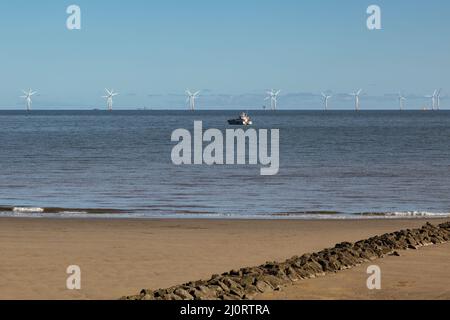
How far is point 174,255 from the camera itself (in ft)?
58.8

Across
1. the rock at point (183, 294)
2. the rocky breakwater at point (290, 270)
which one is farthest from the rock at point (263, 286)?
the rock at point (183, 294)

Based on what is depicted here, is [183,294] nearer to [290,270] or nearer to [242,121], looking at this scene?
[290,270]

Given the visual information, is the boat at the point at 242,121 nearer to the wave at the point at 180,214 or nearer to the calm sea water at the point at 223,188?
the calm sea water at the point at 223,188

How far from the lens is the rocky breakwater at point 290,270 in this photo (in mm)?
12984

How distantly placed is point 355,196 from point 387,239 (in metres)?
16.9

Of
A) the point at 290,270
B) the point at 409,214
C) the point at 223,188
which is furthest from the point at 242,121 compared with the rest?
the point at 290,270

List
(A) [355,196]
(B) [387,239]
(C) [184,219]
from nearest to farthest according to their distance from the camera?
(B) [387,239] → (C) [184,219] → (A) [355,196]

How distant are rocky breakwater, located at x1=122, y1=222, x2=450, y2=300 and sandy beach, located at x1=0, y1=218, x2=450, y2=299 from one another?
0.35 m

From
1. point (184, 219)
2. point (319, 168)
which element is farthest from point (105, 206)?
point (319, 168)

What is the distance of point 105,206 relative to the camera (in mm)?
30797

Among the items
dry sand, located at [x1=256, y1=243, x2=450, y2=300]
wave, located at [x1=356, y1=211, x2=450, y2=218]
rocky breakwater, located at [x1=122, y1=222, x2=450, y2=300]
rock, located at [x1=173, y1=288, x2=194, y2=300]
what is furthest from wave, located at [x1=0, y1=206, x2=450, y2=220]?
rock, located at [x1=173, y1=288, x2=194, y2=300]

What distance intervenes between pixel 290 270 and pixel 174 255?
3997mm
